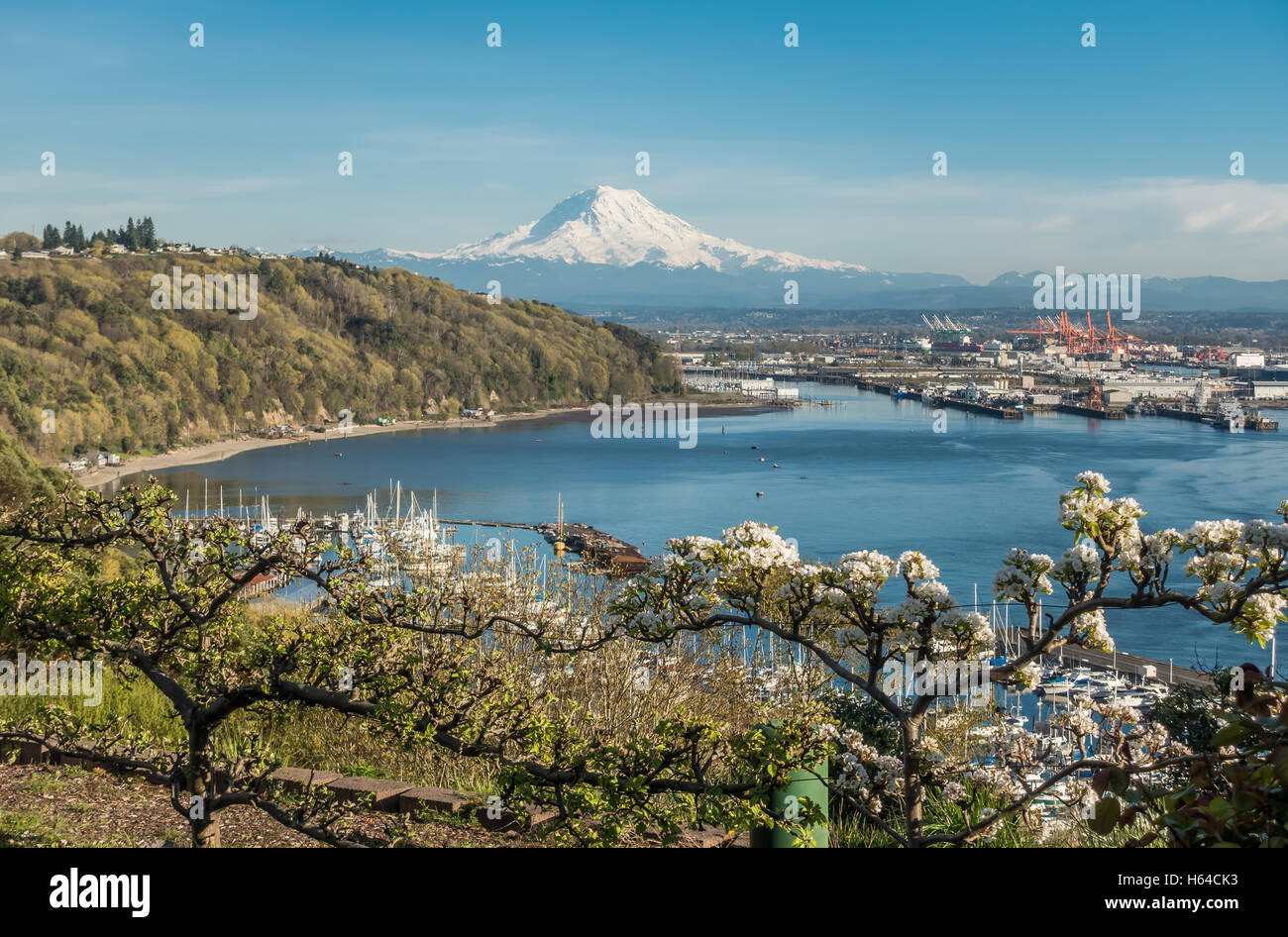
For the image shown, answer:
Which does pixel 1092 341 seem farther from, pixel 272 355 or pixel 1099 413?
pixel 272 355

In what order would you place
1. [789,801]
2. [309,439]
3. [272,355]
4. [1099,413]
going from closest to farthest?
[789,801] < [309,439] < [1099,413] < [272,355]

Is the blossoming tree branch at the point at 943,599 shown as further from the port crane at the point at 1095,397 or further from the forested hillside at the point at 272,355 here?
the port crane at the point at 1095,397

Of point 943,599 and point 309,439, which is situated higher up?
point 943,599

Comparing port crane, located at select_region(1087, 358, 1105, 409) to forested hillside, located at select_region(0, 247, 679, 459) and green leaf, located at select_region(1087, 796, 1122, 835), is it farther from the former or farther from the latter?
green leaf, located at select_region(1087, 796, 1122, 835)

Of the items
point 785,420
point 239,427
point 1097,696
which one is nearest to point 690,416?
point 785,420

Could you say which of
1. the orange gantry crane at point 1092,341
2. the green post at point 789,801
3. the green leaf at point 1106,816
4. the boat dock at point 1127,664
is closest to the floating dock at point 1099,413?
the orange gantry crane at point 1092,341

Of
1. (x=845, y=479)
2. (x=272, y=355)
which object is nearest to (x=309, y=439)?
(x=272, y=355)
